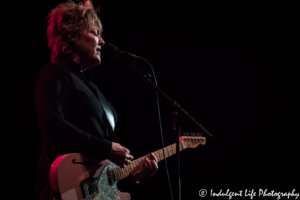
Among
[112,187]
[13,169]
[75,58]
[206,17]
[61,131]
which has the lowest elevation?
[13,169]

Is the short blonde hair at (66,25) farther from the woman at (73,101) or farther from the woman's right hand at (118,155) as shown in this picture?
the woman's right hand at (118,155)

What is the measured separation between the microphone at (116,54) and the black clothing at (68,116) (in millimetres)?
287

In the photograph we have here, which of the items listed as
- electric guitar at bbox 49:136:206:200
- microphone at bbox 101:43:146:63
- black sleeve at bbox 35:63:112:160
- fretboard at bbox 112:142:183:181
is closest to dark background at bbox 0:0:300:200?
fretboard at bbox 112:142:183:181

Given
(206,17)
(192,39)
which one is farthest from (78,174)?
(206,17)

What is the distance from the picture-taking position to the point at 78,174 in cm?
144

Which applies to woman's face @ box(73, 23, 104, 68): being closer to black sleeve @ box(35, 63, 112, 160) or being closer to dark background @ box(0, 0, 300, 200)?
black sleeve @ box(35, 63, 112, 160)

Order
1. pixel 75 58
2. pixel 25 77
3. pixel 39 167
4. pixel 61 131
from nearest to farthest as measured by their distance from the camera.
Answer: pixel 61 131 < pixel 39 167 < pixel 75 58 < pixel 25 77

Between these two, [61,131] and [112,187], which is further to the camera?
[112,187]

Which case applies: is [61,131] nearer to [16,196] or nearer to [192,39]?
[16,196]

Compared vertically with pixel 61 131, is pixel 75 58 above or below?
above

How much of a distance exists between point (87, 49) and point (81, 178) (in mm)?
999

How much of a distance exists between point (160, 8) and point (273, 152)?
105 inches

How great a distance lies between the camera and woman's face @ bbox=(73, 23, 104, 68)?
190cm

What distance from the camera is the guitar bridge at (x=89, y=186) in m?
1.45
